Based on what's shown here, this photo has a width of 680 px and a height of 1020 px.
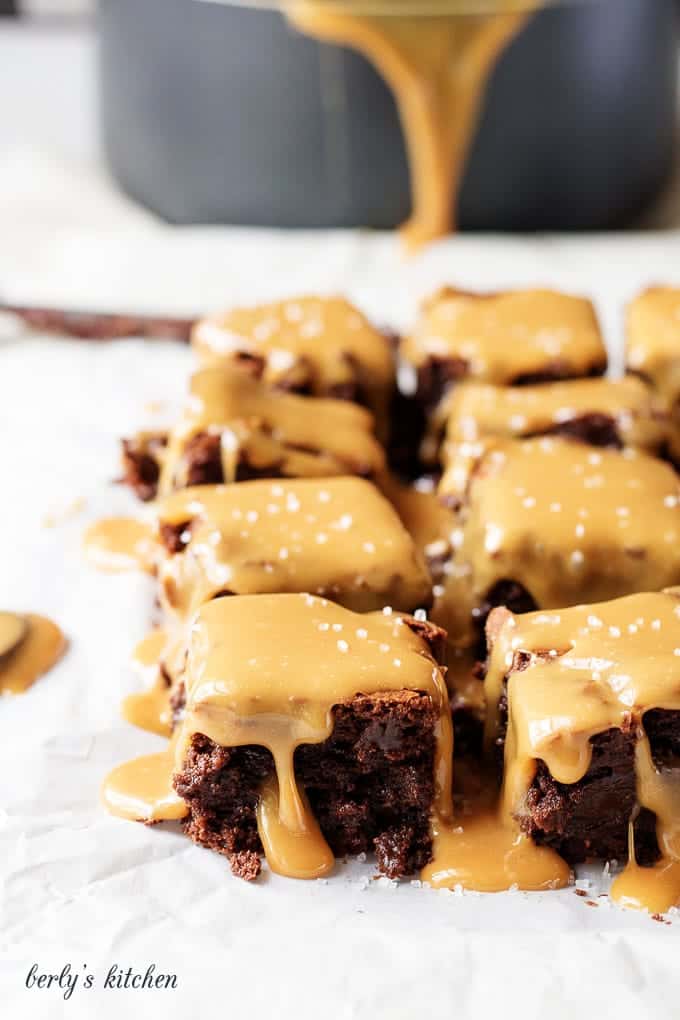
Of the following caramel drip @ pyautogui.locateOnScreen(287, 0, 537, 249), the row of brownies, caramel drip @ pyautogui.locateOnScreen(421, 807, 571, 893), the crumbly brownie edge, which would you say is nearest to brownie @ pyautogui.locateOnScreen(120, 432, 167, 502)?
the row of brownies

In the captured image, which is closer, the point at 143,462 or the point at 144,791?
the point at 144,791

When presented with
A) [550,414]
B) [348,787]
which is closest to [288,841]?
[348,787]

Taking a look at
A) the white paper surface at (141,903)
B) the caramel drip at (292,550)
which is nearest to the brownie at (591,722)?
the white paper surface at (141,903)

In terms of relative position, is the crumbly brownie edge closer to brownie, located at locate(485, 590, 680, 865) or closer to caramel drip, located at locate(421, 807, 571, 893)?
caramel drip, located at locate(421, 807, 571, 893)

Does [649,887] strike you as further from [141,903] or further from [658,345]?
[658,345]

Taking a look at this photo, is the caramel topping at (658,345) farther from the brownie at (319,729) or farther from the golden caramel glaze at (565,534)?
the brownie at (319,729)

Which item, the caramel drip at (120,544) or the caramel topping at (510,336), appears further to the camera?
the caramel topping at (510,336)
